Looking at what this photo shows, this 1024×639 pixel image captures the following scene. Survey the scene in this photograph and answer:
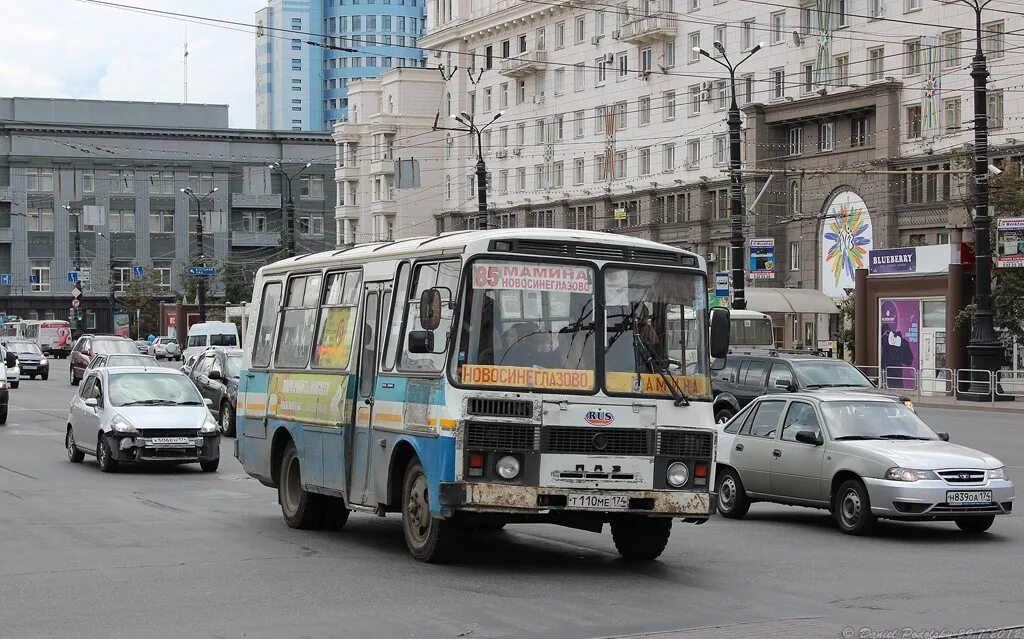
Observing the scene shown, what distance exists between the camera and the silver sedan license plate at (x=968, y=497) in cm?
1512

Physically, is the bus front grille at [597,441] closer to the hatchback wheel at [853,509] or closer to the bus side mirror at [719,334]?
the bus side mirror at [719,334]

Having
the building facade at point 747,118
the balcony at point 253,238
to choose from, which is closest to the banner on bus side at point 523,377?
the building facade at point 747,118

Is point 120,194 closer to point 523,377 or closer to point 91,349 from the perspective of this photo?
point 91,349

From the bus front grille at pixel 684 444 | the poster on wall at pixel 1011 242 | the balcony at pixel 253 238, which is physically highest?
the balcony at pixel 253 238

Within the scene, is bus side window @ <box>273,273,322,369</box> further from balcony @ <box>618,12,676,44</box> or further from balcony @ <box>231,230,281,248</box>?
balcony @ <box>231,230,281,248</box>

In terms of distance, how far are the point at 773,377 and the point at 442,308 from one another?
60.6 feet

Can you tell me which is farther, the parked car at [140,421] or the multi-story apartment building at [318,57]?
the multi-story apartment building at [318,57]

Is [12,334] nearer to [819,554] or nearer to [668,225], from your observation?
[668,225]

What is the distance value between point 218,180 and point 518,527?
100966 millimetres

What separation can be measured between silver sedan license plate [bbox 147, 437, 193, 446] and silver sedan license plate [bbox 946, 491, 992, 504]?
12.3 m

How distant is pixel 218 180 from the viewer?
114 metres

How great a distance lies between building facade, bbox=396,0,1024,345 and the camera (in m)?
59.4

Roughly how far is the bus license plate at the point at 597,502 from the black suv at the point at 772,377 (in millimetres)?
16233

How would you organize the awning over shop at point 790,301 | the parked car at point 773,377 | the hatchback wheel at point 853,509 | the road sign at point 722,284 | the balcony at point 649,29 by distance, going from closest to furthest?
the hatchback wheel at point 853,509
the parked car at point 773,377
the road sign at point 722,284
the awning over shop at point 790,301
the balcony at point 649,29
